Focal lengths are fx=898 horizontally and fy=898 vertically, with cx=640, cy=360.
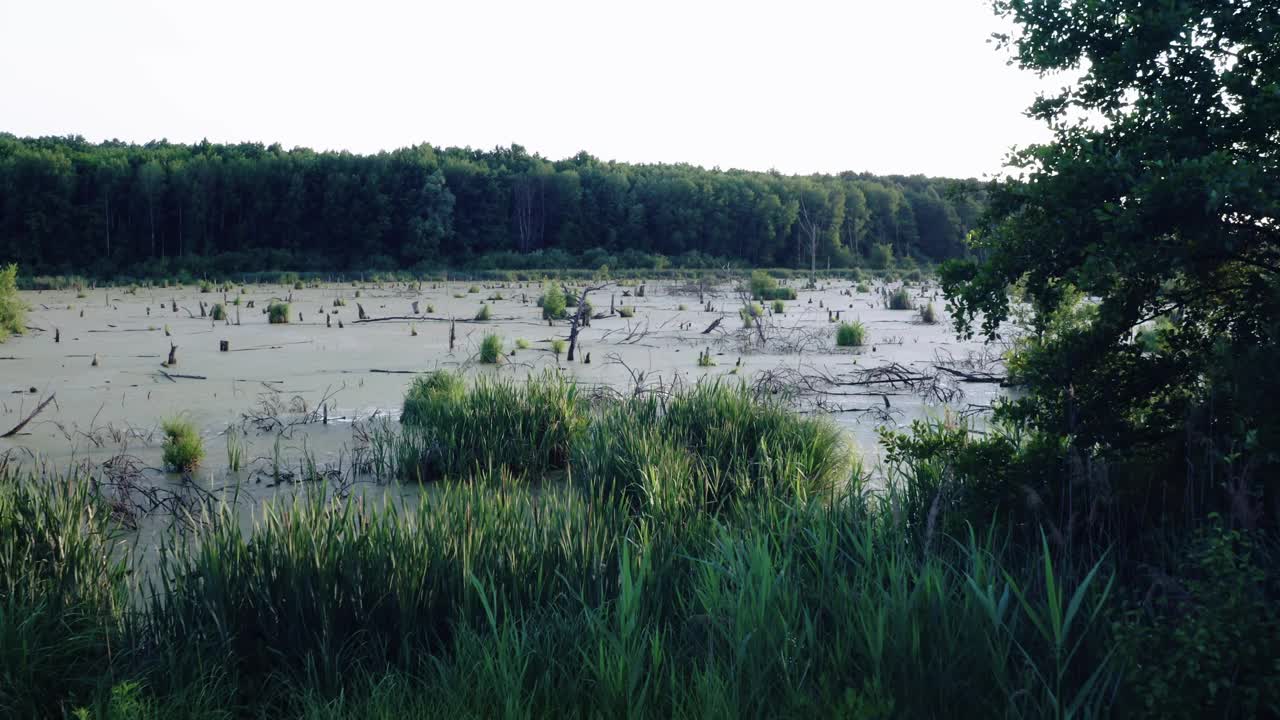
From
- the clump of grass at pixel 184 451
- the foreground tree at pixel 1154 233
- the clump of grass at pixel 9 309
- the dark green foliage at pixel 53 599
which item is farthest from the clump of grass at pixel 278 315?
the foreground tree at pixel 1154 233

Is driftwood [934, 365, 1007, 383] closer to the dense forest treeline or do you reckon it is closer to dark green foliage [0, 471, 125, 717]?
dark green foliage [0, 471, 125, 717]

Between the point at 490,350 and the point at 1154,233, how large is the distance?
8.88 meters

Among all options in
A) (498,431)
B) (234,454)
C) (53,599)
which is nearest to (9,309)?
(234,454)

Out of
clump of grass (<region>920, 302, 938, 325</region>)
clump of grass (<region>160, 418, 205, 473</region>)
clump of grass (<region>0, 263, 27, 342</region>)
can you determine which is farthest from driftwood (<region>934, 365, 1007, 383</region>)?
clump of grass (<region>0, 263, 27, 342</region>)

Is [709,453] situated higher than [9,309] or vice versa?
[9,309]

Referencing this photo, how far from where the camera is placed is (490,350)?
11.3m

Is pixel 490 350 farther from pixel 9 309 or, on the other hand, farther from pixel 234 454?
pixel 9 309

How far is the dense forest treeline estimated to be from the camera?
155 ft

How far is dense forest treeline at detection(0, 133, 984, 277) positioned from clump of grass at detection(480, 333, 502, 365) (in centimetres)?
3263

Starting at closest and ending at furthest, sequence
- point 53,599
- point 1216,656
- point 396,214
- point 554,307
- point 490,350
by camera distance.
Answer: point 1216,656, point 53,599, point 490,350, point 554,307, point 396,214

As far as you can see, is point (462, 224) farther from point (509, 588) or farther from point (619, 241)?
point (509, 588)

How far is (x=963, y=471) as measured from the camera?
363 cm

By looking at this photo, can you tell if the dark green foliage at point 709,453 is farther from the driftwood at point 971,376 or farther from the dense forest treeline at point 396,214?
the dense forest treeline at point 396,214

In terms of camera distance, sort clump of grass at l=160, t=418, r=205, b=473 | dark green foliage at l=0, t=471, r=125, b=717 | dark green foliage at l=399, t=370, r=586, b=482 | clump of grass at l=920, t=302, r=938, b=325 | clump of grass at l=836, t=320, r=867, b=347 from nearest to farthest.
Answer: dark green foliage at l=0, t=471, r=125, b=717, dark green foliage at l=399, t=370, r=586, b=482, clump of grass at l=160, t=418, r=205, b=473, clump of grass at l=836, t=320, r=867, b=347, clump of grass at l=920, t=302, r=938, b=325
